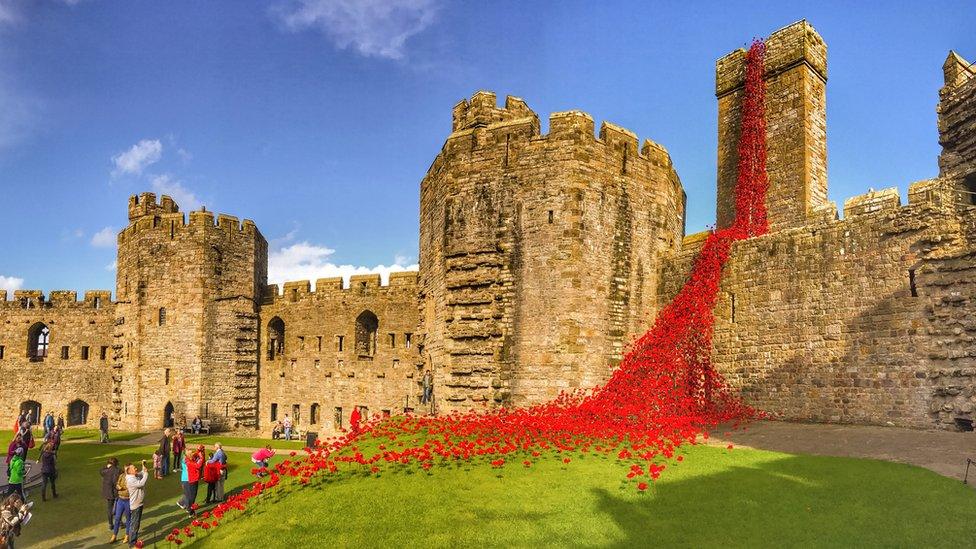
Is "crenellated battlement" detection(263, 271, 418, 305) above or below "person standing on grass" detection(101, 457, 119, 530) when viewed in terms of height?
above

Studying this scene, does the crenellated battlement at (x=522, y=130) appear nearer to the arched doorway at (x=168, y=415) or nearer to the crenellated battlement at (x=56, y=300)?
the arched doorway at (x=168, y=415)

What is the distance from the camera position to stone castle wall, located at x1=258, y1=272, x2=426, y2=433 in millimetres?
31297

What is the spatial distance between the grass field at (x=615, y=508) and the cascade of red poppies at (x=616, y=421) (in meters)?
0.66

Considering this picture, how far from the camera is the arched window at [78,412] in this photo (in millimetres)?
39688

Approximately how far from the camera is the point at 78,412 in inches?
1586

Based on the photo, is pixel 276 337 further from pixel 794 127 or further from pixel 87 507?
pixel 794 127

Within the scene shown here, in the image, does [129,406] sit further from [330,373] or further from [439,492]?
[439,492]

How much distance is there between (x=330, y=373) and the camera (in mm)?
32969

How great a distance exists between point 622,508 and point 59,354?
40852mm

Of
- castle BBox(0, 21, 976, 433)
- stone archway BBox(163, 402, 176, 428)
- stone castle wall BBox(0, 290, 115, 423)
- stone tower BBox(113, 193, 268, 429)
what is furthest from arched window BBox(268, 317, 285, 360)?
castle BBox(0, 21, 976, 433)

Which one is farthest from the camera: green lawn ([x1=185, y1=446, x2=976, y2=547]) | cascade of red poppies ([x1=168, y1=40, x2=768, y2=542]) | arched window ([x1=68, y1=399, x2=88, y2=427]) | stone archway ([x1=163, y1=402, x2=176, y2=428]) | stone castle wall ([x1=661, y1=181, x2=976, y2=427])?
arched window ([x1=68, y1=399, x2=88, y2=427])

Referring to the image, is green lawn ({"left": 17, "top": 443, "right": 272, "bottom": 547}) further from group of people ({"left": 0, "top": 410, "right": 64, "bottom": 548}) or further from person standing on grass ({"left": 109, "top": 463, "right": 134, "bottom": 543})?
group of people ({"left": 0, "top": 410, "right": 64, "bottom": 548})

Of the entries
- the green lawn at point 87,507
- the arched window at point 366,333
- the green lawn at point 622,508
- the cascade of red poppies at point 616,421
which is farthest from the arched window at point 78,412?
the green lawn at point 622,508

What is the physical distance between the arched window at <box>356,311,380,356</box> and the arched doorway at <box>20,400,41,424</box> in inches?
867
